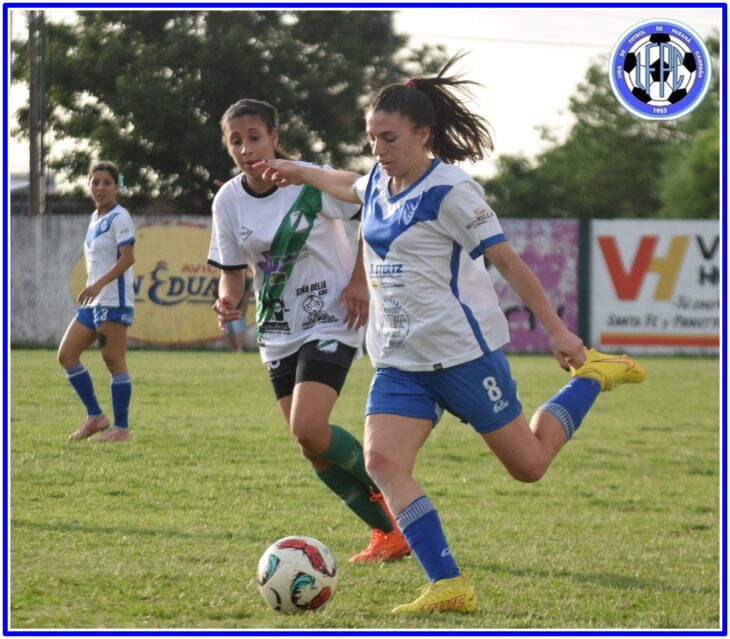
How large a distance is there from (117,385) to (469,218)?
436 cm

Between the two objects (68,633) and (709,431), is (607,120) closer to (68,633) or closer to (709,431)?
(709,431)

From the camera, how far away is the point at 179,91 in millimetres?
8125

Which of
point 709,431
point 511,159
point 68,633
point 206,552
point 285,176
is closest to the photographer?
point 68,633

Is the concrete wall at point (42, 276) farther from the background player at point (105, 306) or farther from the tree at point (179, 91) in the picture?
the background player at point (105, 306)

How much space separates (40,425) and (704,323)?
15773 mm

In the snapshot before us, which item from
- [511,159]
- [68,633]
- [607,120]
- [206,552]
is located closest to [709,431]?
[206,552]

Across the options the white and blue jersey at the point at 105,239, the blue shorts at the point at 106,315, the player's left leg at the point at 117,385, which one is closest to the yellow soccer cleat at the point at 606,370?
the white and blue jersey at the point at 105,239

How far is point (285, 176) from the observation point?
5328 mm

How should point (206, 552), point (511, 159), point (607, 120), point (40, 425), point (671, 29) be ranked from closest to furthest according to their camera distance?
point (206, 552) < point (671, 29) < point (40, 425) < point (511, 159) < point (607, 120)

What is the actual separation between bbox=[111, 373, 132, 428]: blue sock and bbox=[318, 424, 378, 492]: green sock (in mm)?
3014

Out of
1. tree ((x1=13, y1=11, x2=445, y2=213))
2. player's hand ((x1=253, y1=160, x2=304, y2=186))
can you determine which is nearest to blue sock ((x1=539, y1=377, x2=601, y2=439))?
player's hand ((x1=253, y1=160, x2=304, y2=186))

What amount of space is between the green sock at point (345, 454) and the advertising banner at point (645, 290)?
16.5 m

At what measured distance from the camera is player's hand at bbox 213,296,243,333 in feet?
18.8

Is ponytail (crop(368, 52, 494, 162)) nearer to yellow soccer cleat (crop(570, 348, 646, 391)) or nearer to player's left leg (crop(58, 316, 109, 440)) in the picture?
yellow soccer cleat (crop(570, 348, 646, 391))
